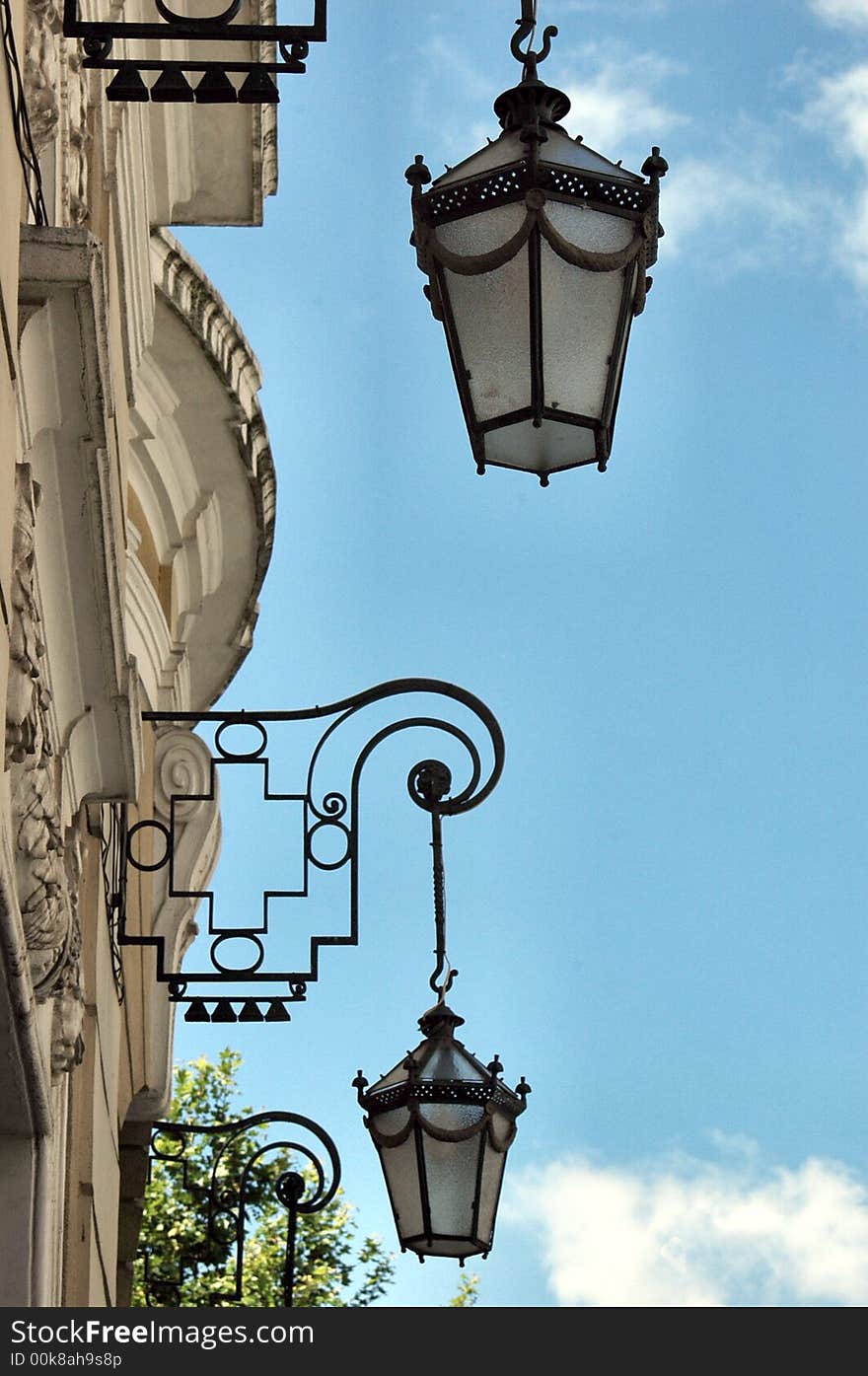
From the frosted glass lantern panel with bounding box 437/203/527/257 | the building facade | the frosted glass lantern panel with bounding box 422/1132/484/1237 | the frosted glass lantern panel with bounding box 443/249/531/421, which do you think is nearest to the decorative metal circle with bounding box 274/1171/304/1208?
the building facade

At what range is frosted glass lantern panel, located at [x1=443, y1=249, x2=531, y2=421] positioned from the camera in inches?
182

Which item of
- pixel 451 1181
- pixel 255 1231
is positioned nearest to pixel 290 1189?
pixel 451 1181

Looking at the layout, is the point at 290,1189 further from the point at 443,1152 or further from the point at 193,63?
the point at 193,63

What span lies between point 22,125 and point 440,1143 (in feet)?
12.8

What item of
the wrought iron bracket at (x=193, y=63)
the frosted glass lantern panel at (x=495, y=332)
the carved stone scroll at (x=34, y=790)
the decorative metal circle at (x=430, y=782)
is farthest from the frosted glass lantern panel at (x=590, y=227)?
the decorative metal circle at (x=430, y=782)

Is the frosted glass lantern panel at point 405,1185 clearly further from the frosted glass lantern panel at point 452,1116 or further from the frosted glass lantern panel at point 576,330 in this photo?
the frosted glass lantern panel at point 576,330

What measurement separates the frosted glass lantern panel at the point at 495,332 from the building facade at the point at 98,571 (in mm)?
788

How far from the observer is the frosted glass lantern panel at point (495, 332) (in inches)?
182

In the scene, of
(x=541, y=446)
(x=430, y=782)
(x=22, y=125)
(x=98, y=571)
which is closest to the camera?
(x=22, y=125)

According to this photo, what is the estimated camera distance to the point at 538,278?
15.0 feet

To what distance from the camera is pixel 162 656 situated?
1011 cm

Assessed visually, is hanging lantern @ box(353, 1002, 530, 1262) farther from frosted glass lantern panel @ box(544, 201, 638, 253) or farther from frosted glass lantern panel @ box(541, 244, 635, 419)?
frosted glass lantern panel @ box(544, 201, 638, 253)
